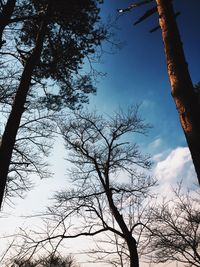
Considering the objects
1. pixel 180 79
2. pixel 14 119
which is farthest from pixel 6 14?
pixel 180 79

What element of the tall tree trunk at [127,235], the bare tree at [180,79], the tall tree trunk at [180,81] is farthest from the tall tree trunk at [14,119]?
the tall tree trunk at [127,235]

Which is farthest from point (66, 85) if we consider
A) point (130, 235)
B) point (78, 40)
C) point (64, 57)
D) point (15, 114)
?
point (130, 235)

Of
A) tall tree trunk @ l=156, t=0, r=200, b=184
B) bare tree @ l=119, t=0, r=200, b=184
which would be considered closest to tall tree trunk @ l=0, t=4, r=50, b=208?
bare tree @ l=119, t=0, r=200, b=184

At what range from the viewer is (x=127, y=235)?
29.4 feet

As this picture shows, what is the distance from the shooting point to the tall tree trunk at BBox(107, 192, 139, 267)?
8.52m

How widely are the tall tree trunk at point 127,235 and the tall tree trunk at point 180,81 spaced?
23.1ft

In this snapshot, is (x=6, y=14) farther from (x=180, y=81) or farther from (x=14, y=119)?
(x=180, y=81)

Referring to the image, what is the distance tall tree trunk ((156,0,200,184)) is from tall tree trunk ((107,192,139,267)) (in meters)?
7.04

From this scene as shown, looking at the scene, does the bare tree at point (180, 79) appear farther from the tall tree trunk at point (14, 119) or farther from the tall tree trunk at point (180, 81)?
the tall tree trunk at point (14, 119)

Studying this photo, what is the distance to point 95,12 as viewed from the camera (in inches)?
→ 337

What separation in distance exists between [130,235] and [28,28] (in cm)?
795

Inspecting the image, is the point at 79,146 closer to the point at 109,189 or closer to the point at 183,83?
the point at 109,189

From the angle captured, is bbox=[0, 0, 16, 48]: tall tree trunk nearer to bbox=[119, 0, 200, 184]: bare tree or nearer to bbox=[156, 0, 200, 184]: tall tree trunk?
bbox=[119, 0, 200, 184]: bare tree

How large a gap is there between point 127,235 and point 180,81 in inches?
283
